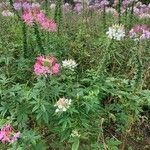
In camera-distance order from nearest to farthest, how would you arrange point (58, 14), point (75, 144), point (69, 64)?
point (75, 144)
point (69, 64)
point (58, 14)

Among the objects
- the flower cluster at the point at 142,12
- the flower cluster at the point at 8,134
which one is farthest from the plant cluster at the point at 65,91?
the flower cluster at the point at 142,12

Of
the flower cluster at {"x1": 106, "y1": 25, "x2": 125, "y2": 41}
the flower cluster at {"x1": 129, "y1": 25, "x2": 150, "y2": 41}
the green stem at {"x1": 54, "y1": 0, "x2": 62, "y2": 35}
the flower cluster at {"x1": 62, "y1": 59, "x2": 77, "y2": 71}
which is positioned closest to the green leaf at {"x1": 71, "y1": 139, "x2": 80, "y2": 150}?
the flower cluster at {"x1": 62, "y1": 59, "x2": 77, "y2": 71}

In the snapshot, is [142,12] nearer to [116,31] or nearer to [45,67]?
[116,31]

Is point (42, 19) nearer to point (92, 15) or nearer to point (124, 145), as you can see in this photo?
point (124, 145)

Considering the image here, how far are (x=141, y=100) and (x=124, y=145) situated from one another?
22.3 inches

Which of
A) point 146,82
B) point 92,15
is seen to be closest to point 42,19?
point 146,82

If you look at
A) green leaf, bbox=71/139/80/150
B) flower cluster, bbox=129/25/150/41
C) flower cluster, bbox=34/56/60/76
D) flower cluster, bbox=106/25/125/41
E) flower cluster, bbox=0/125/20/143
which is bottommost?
green leaf, bbox=71/139/80/150

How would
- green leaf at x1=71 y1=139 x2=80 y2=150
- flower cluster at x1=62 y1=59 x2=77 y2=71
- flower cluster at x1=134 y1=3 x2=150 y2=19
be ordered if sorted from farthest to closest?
flower cluster at x1=134 y1=3 x2=150 y2=19 < flower cluster at x1=62 y1=59 x2=77 y2=71 < green leaf at x1=71 y1=139 x2=80 y2=150

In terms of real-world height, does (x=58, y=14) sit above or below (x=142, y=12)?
above

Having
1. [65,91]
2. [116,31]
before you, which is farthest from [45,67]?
[116,31]

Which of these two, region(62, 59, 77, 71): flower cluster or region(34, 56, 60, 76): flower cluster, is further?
region(62, 59, 77, 71): flower cluster

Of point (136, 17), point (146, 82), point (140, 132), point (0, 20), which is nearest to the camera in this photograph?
point (140, 132)

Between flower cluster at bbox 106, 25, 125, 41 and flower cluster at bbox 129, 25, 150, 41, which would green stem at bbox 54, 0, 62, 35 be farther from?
flower cluster at bbox 106, 25, 125, 41

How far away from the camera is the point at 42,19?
4668 millimetres
